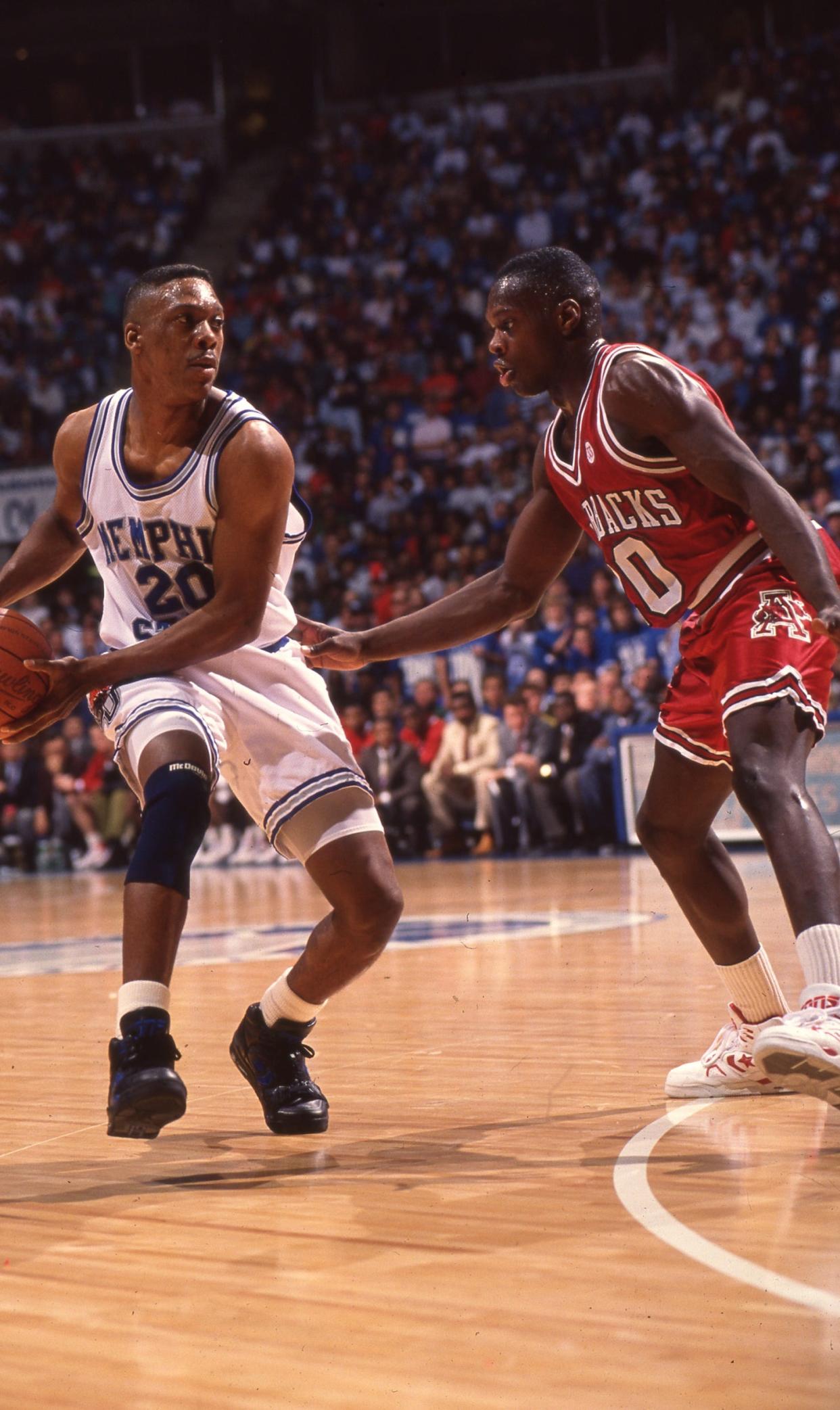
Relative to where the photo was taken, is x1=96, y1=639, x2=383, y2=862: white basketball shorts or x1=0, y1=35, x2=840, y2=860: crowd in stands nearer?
x1=96, y1=639, x2=383, y2=862: white basketball shorts

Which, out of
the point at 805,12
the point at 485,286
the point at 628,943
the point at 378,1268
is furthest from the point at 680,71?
the point at 378,1268

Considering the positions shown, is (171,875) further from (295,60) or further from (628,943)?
(295,60)

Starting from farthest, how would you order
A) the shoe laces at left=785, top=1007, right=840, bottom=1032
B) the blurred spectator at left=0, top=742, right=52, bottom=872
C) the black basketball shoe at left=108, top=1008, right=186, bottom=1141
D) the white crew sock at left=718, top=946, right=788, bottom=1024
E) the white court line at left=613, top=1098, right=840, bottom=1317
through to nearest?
the blurred spectator at left=0, top=742, right=52, bottom=872, the white crew sock at left=718, top=946, right=788, bottom=1024, the black basketball shoe at left=108, top=1008, right=186, bottom=1141, the shoe laces at left=785, top=1007, right=840, bottom=1032, the white court line at left=613, top=1098, right=840, bottom=1317

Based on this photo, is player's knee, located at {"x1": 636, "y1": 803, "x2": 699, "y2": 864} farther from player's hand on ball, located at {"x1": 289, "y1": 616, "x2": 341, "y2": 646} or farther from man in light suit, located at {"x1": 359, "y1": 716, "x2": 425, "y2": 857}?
man in light suit, located at {"x1": 359, "y1": 716, "x2": 425, "y2": 857}

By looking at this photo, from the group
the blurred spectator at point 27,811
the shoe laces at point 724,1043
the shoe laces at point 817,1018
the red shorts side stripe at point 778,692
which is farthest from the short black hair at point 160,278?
the blurred spectator at point 27,811

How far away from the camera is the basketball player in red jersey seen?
3268 mm

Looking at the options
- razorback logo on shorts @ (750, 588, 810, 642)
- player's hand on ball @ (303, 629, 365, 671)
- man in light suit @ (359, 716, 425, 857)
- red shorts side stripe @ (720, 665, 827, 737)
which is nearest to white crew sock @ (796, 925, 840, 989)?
red shorts side stripe @ (720, 665, 827, 737)

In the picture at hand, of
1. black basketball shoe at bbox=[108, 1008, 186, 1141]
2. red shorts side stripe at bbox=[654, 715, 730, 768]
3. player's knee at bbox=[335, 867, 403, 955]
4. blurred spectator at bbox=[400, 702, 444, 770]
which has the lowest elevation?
Answer: black basketball shoe at bbox=[108, 1008, 186, 1141]

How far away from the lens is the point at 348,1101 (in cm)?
404

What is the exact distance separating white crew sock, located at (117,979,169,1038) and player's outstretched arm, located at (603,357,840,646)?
1487mm

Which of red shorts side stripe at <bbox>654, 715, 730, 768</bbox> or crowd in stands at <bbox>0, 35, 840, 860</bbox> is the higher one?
crowd in stands at <bbox>0, 35, 840, 860</bbox>

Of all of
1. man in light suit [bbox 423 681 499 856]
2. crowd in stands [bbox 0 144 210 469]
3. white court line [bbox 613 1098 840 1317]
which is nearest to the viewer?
white court line [bbox 613 1098 840 1317]

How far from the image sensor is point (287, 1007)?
391 centimetres

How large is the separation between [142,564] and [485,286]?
15.1 m
